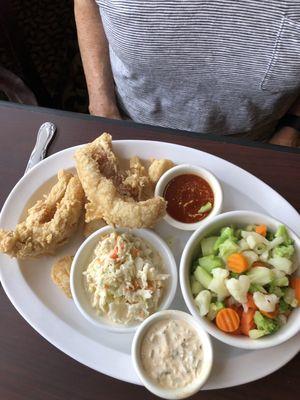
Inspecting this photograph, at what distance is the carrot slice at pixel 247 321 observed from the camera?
108 cm

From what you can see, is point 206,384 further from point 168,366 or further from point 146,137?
point 146,137

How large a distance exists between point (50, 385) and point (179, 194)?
538mm

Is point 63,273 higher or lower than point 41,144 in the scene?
lower

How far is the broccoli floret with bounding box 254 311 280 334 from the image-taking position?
106 cm

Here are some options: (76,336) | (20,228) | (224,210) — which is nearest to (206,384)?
(76,336)

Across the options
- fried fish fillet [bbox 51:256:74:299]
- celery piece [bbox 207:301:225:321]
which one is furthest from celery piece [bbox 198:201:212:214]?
fried fish fillet [bbox 51:256:74:299]

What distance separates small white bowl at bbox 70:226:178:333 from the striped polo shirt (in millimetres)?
417

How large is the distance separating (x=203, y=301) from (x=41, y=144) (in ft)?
2.01

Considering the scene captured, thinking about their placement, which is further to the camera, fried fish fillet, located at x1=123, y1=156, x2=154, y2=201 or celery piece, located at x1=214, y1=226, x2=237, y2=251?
fried fish fillet, located at x1=123, y1=156, x2=154, y2=201

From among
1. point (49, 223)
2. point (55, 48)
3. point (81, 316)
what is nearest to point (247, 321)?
point (81, 316)

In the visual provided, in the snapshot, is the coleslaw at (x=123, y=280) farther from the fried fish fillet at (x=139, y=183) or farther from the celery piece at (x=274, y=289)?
the celery piece at (x=274, y=289)

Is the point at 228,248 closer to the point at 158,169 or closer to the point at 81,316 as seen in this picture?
the point at 158,169

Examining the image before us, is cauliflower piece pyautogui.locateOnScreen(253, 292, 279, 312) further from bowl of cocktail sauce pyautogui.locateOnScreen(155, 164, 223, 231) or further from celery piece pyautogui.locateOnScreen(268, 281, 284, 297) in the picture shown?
bowl of cocktail sauce pyautogui.locateOnScreen(155, 164, 223, 231)

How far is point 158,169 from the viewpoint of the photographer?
1257 millimetres
